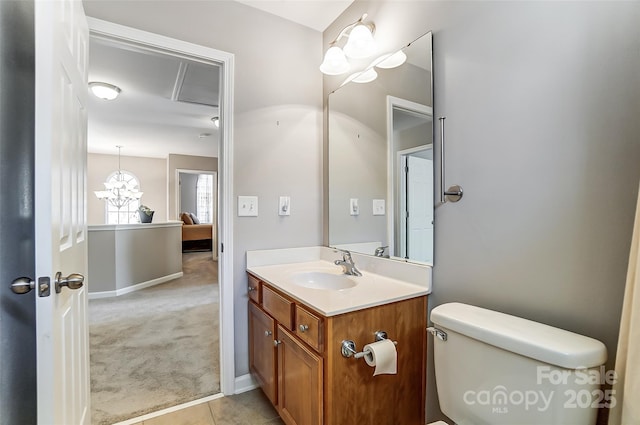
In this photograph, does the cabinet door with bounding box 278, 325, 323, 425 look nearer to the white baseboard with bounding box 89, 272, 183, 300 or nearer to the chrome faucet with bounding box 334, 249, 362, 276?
the chrome faucet with bounding box 334, 249, 362, 276

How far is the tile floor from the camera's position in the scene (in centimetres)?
155

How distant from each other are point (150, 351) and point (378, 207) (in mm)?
2160

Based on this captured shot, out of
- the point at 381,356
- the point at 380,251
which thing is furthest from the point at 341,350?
the point at 380,251

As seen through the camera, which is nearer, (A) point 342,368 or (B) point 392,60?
(A) point 342,368

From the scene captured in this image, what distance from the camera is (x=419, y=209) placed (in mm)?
1424

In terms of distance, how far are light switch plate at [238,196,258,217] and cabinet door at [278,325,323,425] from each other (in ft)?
2.42

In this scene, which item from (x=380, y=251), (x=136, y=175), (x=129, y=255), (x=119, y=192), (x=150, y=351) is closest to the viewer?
(x=380, y=251)

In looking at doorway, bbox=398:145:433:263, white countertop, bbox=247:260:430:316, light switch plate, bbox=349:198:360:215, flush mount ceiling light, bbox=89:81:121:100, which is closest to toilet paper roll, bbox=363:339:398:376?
white countertop, bbox=247:260:430:316

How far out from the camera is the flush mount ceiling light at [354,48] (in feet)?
5.13

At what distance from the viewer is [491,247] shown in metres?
1.12

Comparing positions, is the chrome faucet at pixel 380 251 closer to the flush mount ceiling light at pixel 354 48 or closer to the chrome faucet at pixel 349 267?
the chrome faucet at pixel 349 267

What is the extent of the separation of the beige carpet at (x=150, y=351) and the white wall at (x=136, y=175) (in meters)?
4.31

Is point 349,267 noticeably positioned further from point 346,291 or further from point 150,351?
point 150,351

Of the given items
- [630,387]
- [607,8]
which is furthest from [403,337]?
[607,8]
